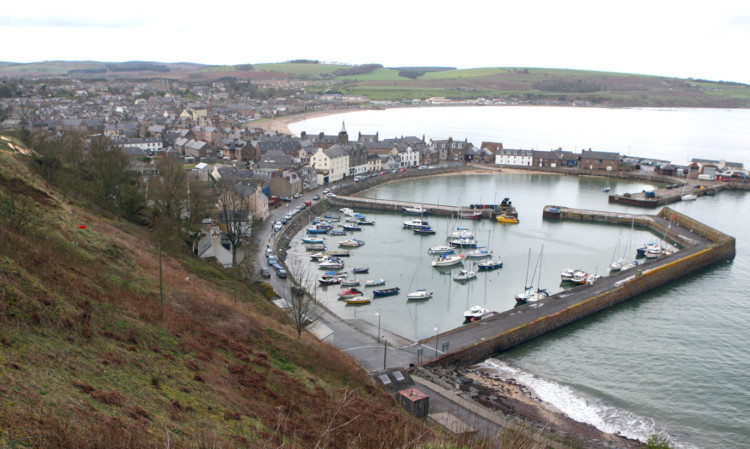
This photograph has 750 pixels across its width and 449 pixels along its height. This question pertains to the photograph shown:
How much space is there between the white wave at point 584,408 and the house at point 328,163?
24.6 meters

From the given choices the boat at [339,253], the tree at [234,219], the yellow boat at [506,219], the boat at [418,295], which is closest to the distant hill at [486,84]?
the yellow boat at [506,219]

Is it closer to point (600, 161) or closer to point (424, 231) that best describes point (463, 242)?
point (424, 231)

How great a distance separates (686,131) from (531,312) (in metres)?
76.2

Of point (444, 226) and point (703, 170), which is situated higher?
point (703, 170)

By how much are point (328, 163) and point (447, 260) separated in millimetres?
16643

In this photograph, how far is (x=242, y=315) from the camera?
37.6 feet

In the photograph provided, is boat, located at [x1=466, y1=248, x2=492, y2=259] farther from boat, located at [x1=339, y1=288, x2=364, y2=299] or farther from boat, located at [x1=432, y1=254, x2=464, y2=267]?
boat, located at [x1=339, y1=288, x2=364, y2=299]

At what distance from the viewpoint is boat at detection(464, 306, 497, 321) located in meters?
17.0

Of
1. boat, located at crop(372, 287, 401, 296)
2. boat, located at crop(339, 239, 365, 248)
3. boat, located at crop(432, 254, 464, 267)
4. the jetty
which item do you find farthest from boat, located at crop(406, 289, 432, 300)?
boat, located at crop(339, 239, 365, 248)

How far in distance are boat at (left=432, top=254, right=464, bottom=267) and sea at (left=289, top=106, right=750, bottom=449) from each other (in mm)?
424

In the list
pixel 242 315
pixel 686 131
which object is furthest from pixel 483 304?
pixel 686 131

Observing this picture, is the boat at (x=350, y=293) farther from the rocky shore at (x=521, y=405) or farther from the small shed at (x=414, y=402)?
the small shed at (x=414, y=402)

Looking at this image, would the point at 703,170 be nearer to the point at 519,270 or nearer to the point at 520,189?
the point at 520,189

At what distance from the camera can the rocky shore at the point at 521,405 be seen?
10891mm
